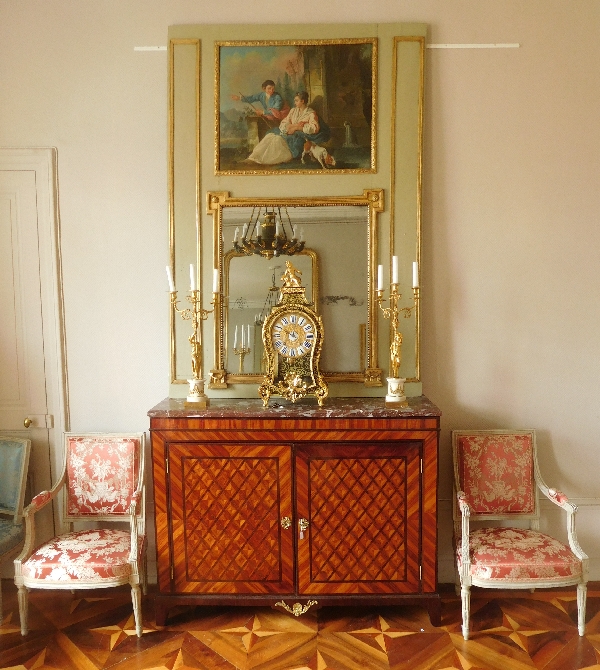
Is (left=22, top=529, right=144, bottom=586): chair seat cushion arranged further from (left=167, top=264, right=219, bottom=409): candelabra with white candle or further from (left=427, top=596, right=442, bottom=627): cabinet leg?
(left=427, top=596, right=442, bottom=627): cabinet leg

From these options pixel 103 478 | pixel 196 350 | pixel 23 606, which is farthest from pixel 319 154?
pixel 23 606

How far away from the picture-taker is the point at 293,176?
311 centimetres

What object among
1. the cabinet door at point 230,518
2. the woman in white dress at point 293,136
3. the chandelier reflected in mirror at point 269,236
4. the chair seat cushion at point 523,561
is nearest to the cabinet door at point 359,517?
the cabinet door at point 230,518

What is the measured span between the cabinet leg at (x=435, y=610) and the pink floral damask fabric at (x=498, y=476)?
0.54 m

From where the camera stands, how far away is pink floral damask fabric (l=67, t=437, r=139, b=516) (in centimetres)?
303

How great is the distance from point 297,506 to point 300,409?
1.62 feet

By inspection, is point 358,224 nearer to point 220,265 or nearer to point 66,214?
point 220,265

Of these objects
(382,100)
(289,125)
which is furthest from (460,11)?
(289,125)

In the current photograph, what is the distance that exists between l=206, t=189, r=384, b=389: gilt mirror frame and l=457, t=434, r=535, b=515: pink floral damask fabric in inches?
27.4

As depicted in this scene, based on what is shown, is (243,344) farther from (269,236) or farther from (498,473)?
(498,473)

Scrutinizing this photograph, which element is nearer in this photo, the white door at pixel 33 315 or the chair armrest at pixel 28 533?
the chair armrest at pixel 28 533

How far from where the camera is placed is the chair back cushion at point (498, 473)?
3.02 m

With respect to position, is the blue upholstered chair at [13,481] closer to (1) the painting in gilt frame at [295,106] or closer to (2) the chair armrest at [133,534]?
(2) the chair armrest at [133,534]

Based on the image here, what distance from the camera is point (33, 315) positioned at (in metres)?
3.25
